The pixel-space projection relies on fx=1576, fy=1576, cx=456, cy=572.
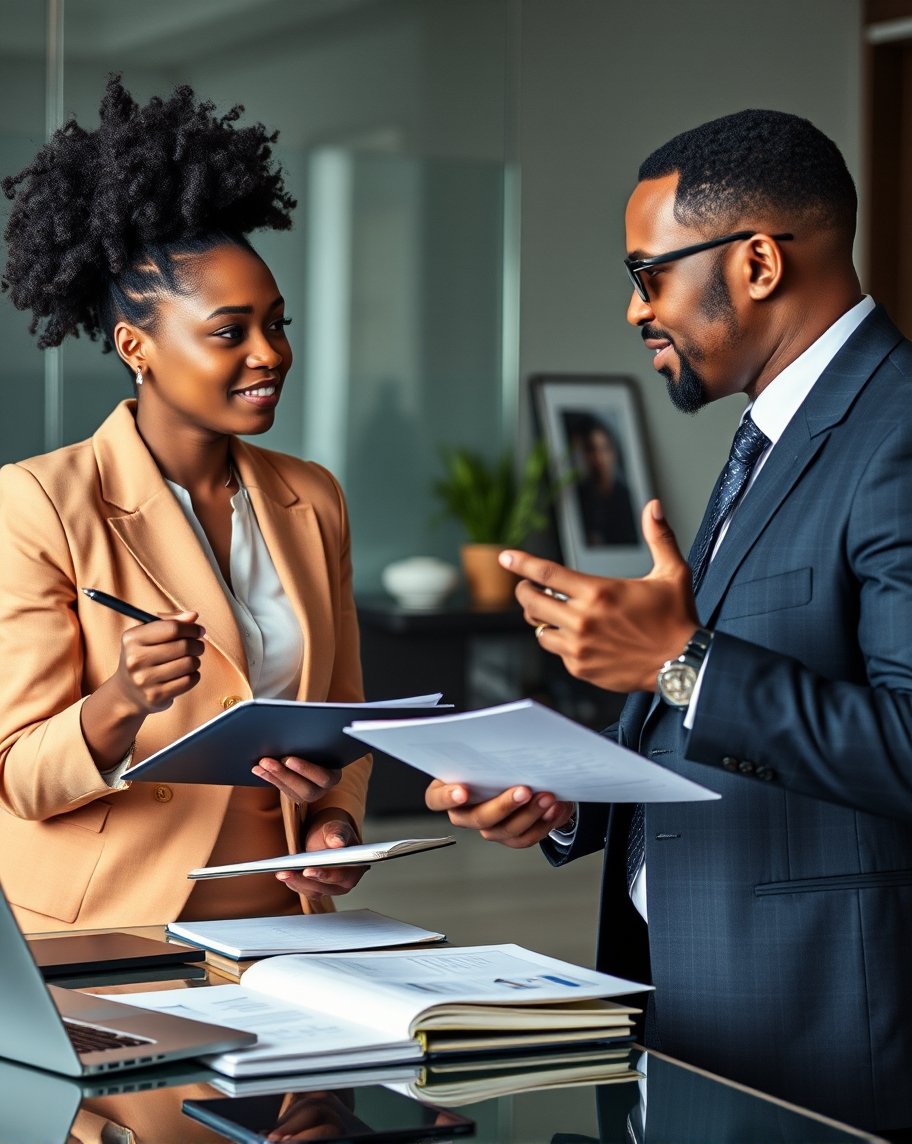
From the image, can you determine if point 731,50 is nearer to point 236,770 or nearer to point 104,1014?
point 236,770

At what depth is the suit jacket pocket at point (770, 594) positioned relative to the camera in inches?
66.4

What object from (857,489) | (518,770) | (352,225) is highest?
(352,225)

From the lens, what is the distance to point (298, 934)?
1815mm

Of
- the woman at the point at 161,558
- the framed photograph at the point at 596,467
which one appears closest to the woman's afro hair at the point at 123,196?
the woman at the point at 161,558

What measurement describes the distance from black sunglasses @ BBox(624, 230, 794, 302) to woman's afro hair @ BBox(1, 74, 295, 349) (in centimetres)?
75

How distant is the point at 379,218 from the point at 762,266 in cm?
504

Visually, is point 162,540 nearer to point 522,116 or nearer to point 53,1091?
point 53,1091

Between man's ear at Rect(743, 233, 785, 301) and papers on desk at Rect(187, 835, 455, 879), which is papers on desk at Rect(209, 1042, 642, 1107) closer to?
papers on desk at Rect(187, 835, 455, 879)

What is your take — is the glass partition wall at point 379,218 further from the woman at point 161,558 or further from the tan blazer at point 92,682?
the tan blazer at point 92,682

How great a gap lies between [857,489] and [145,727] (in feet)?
3.36

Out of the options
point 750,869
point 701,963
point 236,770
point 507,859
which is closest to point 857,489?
point 750,869

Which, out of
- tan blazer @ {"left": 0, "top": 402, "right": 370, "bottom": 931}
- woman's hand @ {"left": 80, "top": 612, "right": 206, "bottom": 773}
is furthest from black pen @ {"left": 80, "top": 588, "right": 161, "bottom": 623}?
tan blazer @ {"left": 0, "top": 402, "right": 370, "bottom": 931}

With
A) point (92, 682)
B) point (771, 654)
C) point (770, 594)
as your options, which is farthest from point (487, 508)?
point (771, 654)

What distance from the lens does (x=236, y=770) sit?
1974 millimetres
